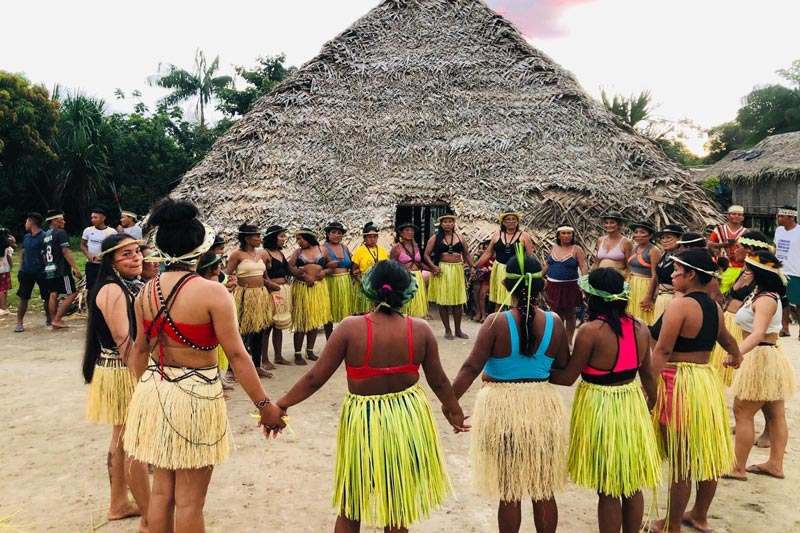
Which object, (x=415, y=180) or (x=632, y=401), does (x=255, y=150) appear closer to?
(x=415, y=180)

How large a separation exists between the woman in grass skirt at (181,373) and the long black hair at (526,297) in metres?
1.19

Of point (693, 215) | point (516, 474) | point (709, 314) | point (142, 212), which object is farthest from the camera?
point (142, 212)

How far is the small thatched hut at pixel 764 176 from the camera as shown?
15031mm

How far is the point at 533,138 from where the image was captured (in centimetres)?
1005

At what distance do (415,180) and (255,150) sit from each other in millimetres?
2926

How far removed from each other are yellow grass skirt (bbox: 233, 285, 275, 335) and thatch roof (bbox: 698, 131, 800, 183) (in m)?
15.1

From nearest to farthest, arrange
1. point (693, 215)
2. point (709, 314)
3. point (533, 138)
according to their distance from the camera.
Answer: point (709, 314)
point (693, 215)
point (533, 138)

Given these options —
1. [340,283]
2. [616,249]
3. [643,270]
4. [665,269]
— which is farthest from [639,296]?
[340,283]

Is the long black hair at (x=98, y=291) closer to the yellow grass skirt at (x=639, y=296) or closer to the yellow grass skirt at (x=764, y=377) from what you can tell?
the yellow grass skirt at (x=764, y=377)

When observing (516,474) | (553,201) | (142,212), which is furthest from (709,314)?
(142,212)

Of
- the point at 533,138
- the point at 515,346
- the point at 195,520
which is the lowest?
the point at 195,520

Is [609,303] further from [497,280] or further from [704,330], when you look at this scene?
[497,280]

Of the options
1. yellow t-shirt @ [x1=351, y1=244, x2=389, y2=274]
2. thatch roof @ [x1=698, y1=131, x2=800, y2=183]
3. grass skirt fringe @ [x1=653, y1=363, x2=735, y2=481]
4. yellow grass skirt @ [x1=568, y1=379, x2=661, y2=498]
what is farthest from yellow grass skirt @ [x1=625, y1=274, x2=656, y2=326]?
thatch roof @ [x1=698, y1=131, x2=800, y2=183]

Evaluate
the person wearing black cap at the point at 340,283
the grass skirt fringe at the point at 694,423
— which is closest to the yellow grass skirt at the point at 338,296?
the person wearing black cap at the point at 340,283
